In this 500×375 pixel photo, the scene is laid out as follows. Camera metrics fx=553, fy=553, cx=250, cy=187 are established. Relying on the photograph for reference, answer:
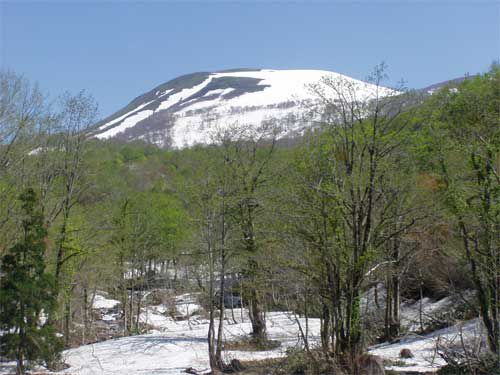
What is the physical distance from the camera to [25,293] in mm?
15289

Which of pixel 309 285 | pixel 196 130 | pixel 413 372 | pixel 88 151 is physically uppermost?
pixel 196 130

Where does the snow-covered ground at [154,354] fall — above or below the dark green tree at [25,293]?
below

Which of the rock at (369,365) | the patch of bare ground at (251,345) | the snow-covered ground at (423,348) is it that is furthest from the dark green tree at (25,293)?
the snow-covered ground at (423,348)

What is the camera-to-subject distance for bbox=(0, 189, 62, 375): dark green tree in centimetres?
1530

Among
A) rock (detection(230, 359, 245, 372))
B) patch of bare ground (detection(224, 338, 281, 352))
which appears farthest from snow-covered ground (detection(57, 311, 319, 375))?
rock (detection(230, 359, 245, 372))

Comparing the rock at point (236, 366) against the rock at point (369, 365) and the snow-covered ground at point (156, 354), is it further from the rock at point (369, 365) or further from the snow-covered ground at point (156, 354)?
the rock at point (369, 365)

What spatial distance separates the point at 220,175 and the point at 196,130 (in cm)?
15376

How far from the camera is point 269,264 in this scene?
13.6 metres

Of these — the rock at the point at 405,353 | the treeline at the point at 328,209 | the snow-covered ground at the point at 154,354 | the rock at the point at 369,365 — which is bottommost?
the snow-covered ground at the point at 154,354

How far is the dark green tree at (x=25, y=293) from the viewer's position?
1530cm

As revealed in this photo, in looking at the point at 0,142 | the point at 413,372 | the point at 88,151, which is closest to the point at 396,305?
the point at 413,372

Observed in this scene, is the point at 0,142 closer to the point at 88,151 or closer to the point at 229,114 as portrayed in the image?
the point at 88,151

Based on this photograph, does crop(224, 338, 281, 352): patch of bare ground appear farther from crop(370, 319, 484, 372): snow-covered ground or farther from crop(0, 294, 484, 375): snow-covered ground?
crop(370, 319, 484, 372): snow-covered ground

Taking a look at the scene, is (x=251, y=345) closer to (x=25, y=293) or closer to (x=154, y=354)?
(x=154, y=354)
